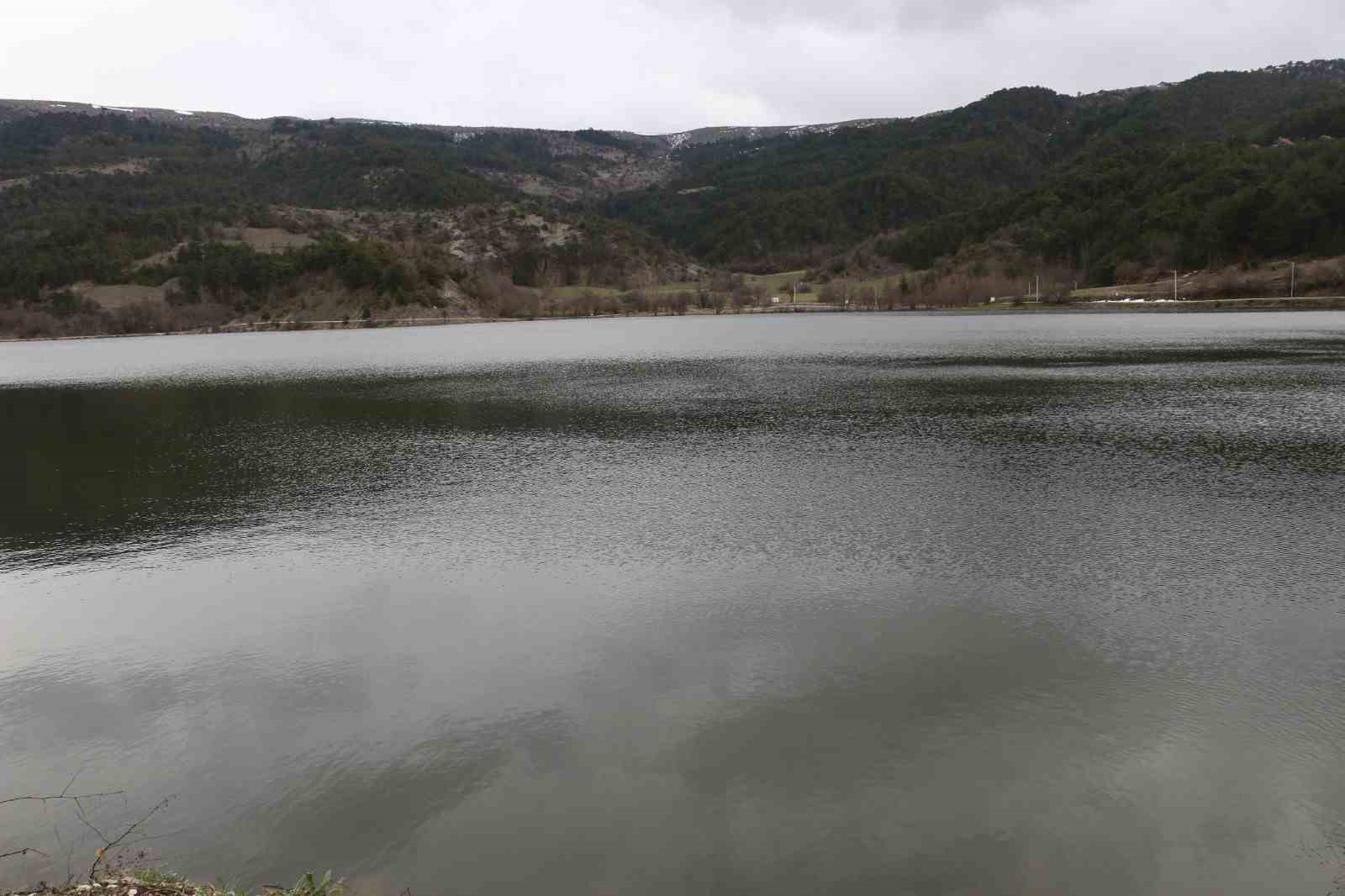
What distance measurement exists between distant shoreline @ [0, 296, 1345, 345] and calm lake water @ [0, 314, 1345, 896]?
10479cm

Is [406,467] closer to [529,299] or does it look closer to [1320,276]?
[1320,276]

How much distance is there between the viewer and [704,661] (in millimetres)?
11609

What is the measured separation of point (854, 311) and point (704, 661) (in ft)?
569

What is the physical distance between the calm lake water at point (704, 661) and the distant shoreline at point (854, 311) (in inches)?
4126

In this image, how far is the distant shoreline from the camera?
11619 cm

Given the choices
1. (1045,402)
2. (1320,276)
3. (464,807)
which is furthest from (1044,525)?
(1320,276)

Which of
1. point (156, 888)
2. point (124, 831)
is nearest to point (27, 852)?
point (124, 831)

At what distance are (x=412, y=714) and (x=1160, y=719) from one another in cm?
810

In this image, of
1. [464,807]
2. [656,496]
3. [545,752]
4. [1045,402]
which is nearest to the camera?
[464,807]

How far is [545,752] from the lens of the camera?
943 cm

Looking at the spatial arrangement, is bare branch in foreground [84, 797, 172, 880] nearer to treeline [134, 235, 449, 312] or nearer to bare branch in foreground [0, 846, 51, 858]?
bare branch in foreground [0, 846, 51, 858]

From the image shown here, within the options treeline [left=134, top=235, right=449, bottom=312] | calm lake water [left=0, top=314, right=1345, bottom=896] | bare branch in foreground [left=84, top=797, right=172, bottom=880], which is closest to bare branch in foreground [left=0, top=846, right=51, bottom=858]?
calm lake water [left=0, top=314, right=1345, bottom=896]

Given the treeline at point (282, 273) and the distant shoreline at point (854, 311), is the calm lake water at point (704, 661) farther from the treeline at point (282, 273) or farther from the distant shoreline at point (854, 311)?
the treeline at point (282, 273)

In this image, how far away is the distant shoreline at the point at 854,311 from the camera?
381ft
